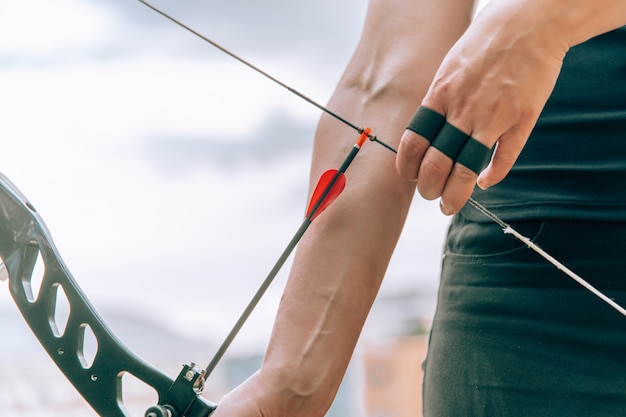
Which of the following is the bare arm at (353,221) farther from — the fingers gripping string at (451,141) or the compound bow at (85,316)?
the fingers gripping string at (451,141)

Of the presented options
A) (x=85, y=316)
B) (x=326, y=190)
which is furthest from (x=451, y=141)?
(x=85, y=316)

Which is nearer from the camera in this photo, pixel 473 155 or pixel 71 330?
pixel 473 155

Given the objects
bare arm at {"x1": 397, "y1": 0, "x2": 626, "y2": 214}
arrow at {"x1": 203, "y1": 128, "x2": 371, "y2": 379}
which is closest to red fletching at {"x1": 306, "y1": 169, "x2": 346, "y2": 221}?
arrow at {"x1": 203, "y1": 128, "x2": 371, "y2": 379}

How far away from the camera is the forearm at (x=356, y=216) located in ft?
2.21

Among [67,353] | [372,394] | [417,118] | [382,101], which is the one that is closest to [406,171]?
[417,118]

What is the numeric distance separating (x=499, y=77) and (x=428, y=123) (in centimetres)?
6

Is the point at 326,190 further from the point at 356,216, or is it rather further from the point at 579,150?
the point at 579,150

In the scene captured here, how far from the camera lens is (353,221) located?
707 mm

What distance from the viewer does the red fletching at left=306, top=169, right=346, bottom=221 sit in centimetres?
64

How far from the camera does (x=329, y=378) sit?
681mm

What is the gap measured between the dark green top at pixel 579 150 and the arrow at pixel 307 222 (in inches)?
6.5

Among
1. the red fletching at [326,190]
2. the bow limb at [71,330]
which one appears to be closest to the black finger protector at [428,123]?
the red fletching at [326,190]

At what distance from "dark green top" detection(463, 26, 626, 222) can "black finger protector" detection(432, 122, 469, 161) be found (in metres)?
0.20

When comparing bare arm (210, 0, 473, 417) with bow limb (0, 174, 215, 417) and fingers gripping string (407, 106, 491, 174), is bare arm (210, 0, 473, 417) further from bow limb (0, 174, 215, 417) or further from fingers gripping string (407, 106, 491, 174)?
fingers gripping string (407, 106, 491, 174)
